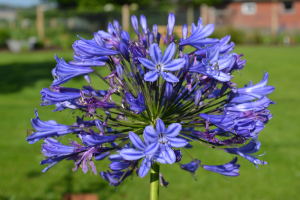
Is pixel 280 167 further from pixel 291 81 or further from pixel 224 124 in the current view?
pixel 291 81

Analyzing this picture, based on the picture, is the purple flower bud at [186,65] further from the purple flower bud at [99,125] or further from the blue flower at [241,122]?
the purple flower bud at [99,125]

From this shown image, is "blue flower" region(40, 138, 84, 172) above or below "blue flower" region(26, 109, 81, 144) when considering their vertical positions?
below

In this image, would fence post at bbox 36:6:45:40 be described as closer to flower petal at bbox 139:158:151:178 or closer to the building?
the building

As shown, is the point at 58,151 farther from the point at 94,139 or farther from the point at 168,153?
the point at 168,153

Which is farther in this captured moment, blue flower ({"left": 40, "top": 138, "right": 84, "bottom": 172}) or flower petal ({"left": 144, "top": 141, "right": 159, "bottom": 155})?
blue flower ({"left": 40, "top": 138, "right": 84, "bottom": 172})

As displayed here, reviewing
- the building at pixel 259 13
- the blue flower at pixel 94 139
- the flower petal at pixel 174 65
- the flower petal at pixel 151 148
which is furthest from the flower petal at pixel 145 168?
the building at pixel 259 13

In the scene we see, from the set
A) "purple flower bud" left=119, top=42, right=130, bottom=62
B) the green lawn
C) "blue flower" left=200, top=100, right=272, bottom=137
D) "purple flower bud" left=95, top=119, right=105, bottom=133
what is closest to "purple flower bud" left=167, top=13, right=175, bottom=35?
"purple flower bud" left=119, top=42, right=130, bottom=62

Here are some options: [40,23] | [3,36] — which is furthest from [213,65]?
[40,23]

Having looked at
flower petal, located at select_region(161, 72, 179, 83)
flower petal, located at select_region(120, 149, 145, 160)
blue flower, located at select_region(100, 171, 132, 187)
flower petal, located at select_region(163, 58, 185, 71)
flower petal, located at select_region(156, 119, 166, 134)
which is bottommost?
blue flower, located at select_region(100, 171, 132, 187)
